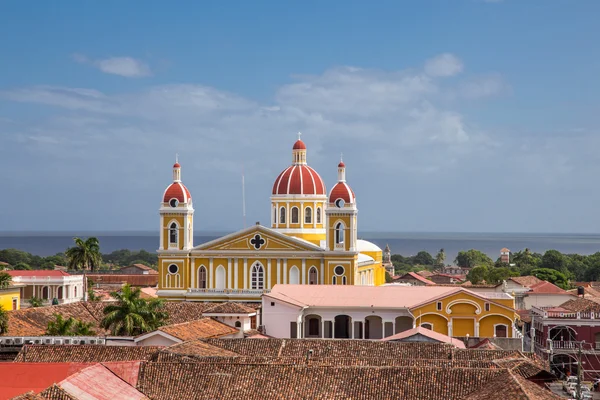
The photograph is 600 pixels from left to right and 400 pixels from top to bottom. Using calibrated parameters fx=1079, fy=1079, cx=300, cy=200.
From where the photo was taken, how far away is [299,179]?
233 ft

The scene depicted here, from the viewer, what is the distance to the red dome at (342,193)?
66.9 m

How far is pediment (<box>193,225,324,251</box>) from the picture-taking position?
66.5 meters

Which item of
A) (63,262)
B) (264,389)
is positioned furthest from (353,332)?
(63,262)

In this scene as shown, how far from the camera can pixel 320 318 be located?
55.1 meters

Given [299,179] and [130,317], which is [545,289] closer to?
[299,179]

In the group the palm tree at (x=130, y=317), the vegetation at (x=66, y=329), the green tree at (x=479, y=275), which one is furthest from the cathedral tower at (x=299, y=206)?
the green tree at (x=479, y=275)

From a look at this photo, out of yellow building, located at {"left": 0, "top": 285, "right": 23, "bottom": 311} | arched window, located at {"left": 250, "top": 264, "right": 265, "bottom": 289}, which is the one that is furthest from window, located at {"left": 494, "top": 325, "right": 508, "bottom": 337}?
yellow building, located at {"left": 0, "top": 285, "right": 23, "bottom": 311}

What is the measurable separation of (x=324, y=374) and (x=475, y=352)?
8245 mm

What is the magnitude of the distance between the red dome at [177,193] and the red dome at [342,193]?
9.46 m

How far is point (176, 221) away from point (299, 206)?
8103 millimetres

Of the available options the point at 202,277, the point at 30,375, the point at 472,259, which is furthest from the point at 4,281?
the point at 472,259

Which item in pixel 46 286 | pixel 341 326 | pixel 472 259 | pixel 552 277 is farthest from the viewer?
pixel 472 259

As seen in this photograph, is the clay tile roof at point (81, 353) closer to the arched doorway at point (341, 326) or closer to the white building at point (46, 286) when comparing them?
the arched doorway at point (341, 326)

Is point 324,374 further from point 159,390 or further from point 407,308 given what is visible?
point 407,308
